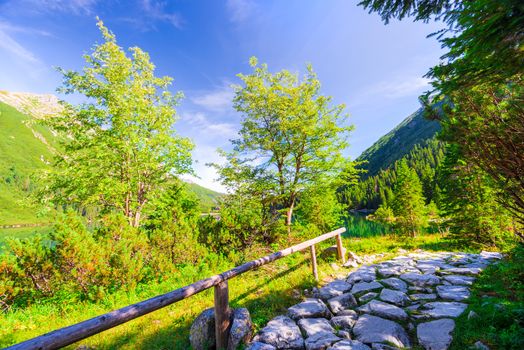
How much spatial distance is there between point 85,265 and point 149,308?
4038 mm

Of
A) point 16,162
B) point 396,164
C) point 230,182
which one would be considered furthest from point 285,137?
point 16,162

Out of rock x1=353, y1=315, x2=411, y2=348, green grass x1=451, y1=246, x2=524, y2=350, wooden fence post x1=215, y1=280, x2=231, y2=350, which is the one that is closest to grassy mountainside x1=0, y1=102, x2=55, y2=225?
wooden fence post x1=215, y1=280, x2=231, y2=350

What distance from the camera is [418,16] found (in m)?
4.98

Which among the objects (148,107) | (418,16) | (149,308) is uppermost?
(148,107)

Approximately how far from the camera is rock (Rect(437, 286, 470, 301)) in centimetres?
421

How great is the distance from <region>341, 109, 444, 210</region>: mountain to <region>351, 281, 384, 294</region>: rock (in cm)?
3568

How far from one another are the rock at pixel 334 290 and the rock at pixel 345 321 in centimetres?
105

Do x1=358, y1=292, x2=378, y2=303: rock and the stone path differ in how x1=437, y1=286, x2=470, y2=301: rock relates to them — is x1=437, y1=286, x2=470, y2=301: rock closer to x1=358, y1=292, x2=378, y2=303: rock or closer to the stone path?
the stone path

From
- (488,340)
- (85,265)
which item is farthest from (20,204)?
(488,340)

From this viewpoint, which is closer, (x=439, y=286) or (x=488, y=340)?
(x=488, y=340)

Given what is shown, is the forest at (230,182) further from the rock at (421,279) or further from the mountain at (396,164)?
the mountain at (396,164)

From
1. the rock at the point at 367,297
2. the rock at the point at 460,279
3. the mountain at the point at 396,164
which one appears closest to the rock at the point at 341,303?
the rock at the point at 367,297

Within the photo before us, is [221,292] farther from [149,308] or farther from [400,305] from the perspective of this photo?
[400,305]

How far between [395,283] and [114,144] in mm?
10497
